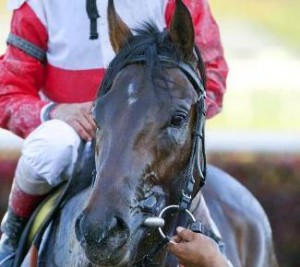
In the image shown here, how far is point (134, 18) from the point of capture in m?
4.30

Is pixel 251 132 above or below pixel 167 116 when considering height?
below

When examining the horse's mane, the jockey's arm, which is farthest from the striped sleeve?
the horse's mane

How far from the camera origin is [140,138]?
339 centimetres

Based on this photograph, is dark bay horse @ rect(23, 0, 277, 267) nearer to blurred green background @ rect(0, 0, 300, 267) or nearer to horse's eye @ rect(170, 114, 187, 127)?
horse's eye @ rect(170, 114, 187, 127)

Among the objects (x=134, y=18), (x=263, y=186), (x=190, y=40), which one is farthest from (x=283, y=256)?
(x=190, y=40)

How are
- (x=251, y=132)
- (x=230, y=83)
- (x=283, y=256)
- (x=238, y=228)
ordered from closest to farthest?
1. (x=238, y=228)
2. (x=283, y=256)
3. (x=251, y=132)
4. (x=230, y=83)

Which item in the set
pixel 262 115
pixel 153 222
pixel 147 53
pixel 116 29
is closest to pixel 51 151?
pixel 116 29

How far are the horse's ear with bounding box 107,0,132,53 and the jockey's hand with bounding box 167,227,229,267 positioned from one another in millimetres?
695

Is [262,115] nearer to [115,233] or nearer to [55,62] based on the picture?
[55,62]

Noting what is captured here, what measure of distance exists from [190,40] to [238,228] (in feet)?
4.89

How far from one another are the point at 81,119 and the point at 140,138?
2.21 ft

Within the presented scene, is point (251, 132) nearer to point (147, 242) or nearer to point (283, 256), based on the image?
point (283, 256)

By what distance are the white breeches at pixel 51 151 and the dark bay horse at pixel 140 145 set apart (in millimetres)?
173

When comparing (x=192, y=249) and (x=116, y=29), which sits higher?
(x=116, y=29)
